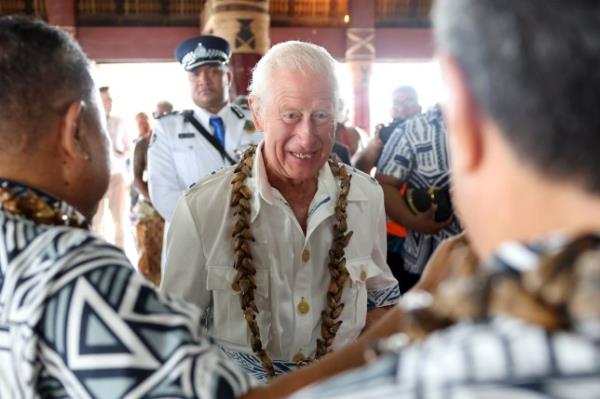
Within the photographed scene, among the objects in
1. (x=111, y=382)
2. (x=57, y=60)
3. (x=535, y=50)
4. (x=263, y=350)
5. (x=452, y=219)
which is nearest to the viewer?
(x=535, y=50)

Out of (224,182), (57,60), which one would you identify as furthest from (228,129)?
(57,60)

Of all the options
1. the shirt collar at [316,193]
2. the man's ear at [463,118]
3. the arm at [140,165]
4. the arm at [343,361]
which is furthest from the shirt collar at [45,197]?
the arm at [140,165]

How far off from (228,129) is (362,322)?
194cm

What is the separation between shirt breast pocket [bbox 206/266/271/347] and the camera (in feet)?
5.86

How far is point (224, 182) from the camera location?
6.23 feet

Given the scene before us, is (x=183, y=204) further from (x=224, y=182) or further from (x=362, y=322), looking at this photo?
(x=362, y=322)

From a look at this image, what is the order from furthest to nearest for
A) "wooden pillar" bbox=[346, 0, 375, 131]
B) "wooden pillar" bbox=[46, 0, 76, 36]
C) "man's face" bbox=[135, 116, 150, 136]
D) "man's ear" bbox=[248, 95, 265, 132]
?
"wooden pillar" bbox=[346, 0, 375, 131]
"wooden pillar" bbox=[46, 0, 76, 36]
"man's face" bbox=[135, 116, 150, 136]
"man's ear" bbox=[248, 95, 265, 132]

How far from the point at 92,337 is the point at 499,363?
1.92 feet

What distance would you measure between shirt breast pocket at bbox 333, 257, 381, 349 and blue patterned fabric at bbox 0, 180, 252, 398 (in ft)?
3.17

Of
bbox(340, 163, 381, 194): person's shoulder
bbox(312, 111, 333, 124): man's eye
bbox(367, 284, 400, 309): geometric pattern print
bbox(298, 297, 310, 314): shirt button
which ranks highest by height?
bbox(312, 111, 333, 124): man's eye

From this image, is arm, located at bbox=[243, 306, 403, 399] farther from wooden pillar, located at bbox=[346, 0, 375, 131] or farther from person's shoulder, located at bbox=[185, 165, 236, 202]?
wooden pillar, located at bbox=[346, 0, 375, 131]

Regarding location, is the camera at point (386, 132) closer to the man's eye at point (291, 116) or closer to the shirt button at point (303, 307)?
the man's eye at point (291, 116)

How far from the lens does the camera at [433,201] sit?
8.70ft

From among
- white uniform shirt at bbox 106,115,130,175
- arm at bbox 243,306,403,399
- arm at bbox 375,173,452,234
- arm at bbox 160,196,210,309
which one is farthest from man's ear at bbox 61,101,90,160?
white uniform shirt at bbox 106,115,130,175
